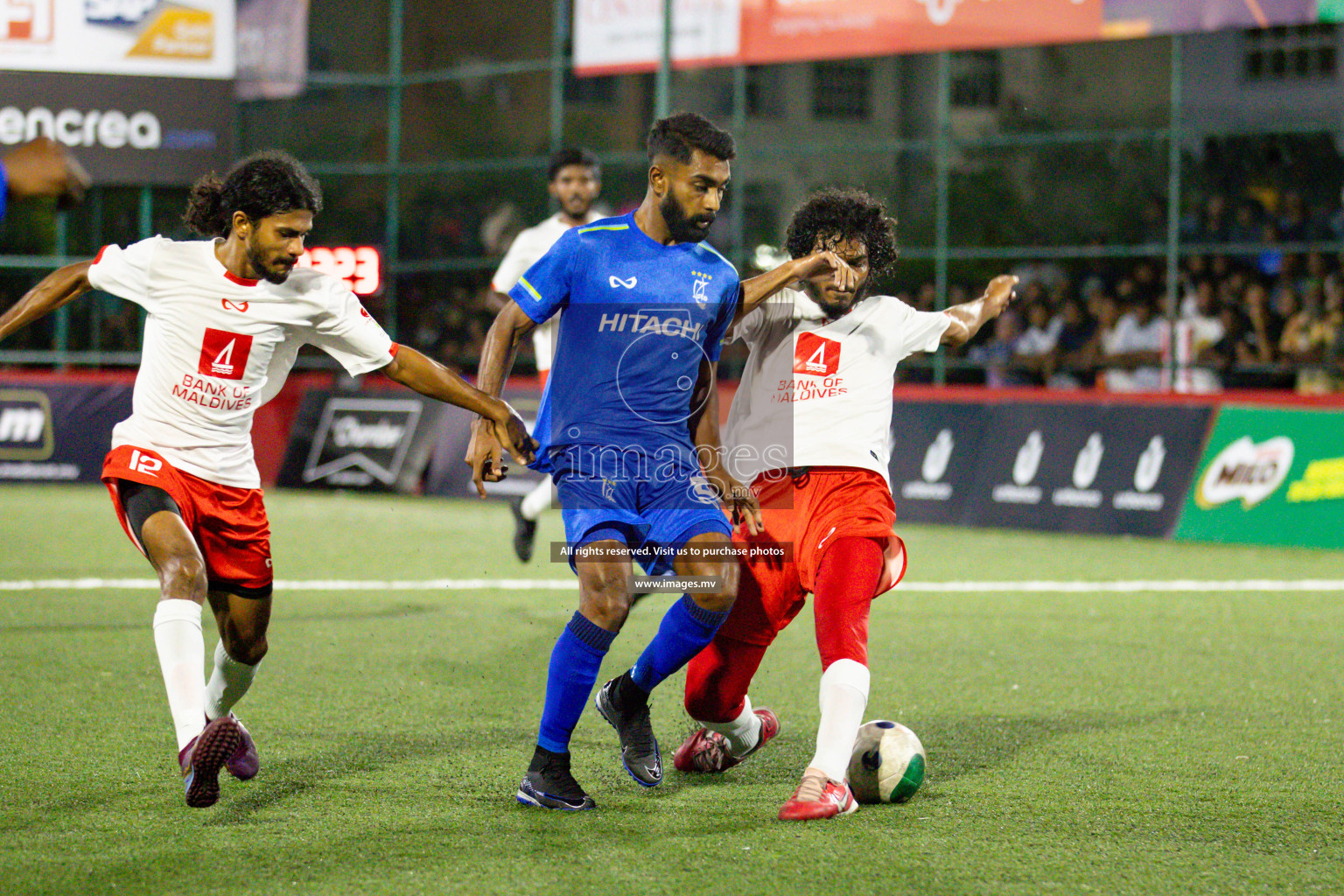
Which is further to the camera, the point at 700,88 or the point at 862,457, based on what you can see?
the point at 700,88

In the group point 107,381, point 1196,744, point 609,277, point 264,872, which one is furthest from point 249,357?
point 107,381

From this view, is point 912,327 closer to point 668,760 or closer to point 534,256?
point 668,760

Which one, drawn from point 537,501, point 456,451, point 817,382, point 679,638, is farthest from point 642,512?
point 456,451

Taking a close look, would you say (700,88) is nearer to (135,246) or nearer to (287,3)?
(287,3)

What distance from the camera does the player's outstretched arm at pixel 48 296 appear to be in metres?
4.82

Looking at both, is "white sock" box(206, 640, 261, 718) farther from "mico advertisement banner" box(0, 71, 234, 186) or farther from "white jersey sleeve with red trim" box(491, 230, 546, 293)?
"mico advertisement banner" box(0, 71, 234, 186)

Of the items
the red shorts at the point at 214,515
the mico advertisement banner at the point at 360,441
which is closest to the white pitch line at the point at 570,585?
the red shorts at the point at 214,515

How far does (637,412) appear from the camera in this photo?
493 centimetres

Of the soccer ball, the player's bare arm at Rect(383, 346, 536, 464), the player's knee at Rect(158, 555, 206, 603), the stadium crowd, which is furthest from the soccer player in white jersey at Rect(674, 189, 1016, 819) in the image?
the stadium crowd

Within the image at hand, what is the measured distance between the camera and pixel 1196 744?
5660 mm

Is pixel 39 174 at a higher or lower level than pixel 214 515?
higher

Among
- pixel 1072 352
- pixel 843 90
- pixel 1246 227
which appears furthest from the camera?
pixel 843 90

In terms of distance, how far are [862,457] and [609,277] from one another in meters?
1.06

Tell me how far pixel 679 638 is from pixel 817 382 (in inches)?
40.0
